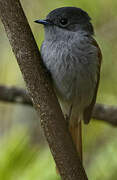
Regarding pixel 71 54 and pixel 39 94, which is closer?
pixel 39 94

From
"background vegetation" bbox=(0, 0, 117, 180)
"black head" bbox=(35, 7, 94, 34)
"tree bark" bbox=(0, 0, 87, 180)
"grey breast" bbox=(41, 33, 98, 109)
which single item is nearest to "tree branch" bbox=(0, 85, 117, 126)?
"background vegetation" bbox=(0, 0, 117, 180)

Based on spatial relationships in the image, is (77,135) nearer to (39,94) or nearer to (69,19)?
(69,19)

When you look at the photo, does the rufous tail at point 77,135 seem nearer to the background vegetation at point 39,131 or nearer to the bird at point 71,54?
the background vegetation at point 39,131

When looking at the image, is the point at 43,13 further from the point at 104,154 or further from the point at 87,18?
the point at 104,154

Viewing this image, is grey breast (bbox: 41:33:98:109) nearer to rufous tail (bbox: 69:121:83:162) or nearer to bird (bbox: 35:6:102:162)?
bird (bbox: 35:6:102:162)

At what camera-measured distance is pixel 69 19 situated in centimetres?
405

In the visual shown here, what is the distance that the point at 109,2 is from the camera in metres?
5.15

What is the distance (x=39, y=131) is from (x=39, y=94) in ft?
11.1

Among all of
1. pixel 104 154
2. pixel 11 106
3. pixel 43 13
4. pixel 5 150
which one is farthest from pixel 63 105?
pixel 11 106

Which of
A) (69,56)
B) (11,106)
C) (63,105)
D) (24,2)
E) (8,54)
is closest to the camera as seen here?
(69,56)

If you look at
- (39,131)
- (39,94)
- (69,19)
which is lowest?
(39,131)

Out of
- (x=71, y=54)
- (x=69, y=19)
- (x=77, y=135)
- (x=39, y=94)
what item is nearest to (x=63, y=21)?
(x=69, y=19)

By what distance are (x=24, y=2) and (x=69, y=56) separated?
6.81 ft

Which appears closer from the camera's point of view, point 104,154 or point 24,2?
point 104,154
